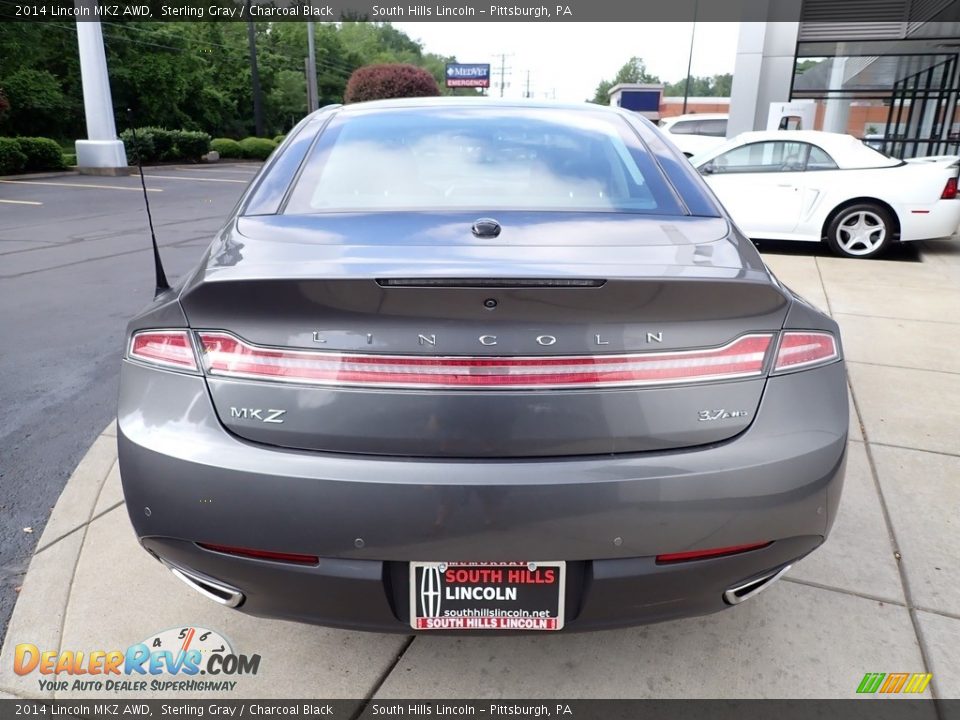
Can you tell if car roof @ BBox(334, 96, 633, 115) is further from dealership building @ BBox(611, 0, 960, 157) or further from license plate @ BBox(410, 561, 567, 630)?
dealership building @ BBox(611, 0, 960, 157)

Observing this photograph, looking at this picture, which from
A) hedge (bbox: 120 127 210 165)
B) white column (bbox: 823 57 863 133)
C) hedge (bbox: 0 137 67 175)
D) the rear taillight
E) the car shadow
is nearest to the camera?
the rear taillight

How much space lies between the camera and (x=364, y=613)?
175 cm

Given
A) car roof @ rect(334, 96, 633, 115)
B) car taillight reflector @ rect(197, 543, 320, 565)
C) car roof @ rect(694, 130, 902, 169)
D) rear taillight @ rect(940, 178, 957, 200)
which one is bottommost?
car taillight reflector @ rect(197, 543, 320, 565)

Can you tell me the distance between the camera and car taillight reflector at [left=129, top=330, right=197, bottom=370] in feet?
5.80

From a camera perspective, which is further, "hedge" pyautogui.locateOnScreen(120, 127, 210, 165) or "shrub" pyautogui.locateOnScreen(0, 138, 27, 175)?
"hedge" pyautogui.locateOnScreen(120, 127, 210, 165)

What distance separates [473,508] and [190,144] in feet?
101

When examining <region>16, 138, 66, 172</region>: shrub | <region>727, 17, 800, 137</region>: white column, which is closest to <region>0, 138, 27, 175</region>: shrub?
<region>16, 138, 66, 172</region>: shrub

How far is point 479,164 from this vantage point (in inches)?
102

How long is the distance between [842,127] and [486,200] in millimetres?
22070

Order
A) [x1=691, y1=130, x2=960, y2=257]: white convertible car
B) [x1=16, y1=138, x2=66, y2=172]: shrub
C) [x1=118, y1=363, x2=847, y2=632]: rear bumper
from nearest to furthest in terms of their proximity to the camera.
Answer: [x1=118, y1=363, x2=847, y2=632]: rear bumper → [x1=691, y1=130, x2=960, y2=257]: white convertible car → [x1=16, y1=138, x2=66, y2=172]: shrub

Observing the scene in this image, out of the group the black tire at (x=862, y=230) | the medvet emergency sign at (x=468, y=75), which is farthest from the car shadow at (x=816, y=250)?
the medvet emergency sign at (x=468, y=75)

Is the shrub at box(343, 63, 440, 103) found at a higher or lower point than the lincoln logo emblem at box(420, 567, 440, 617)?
higher

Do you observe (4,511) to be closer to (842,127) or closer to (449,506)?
(449,506)

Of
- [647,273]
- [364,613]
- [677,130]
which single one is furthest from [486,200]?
[677,130]
